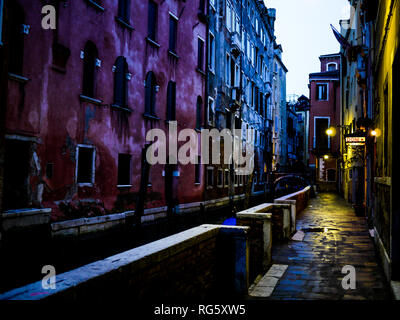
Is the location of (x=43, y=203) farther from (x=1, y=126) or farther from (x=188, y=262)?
(x=188, y=262)

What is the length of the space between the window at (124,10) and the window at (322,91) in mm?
28693

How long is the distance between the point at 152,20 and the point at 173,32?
203 cm

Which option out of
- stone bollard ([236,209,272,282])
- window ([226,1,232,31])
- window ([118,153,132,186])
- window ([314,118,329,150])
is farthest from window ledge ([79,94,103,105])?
window ([314,118,329,150])

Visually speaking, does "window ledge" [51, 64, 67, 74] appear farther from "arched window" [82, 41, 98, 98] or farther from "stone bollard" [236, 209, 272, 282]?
"stone bollard" [236, 209, 272, 282]

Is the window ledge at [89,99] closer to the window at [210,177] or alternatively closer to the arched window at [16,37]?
the arched window at [16,37]

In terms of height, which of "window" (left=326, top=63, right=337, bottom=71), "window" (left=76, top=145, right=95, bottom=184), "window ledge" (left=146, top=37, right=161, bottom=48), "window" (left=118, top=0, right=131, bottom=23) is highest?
"window" (left=326, top=63, right=337, bottom=71)

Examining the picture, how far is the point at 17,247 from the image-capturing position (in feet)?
29.5

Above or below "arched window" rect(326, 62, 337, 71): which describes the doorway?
below

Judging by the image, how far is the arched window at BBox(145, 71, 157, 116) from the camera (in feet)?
50.8

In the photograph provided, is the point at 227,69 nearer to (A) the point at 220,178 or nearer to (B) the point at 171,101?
(A) the point at 220,178

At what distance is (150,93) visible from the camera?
15711 millimetres

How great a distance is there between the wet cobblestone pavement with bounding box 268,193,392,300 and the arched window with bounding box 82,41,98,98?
7.59m

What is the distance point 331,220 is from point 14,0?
12.2 meters

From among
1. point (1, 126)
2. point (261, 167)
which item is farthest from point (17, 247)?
point (261, 167)
